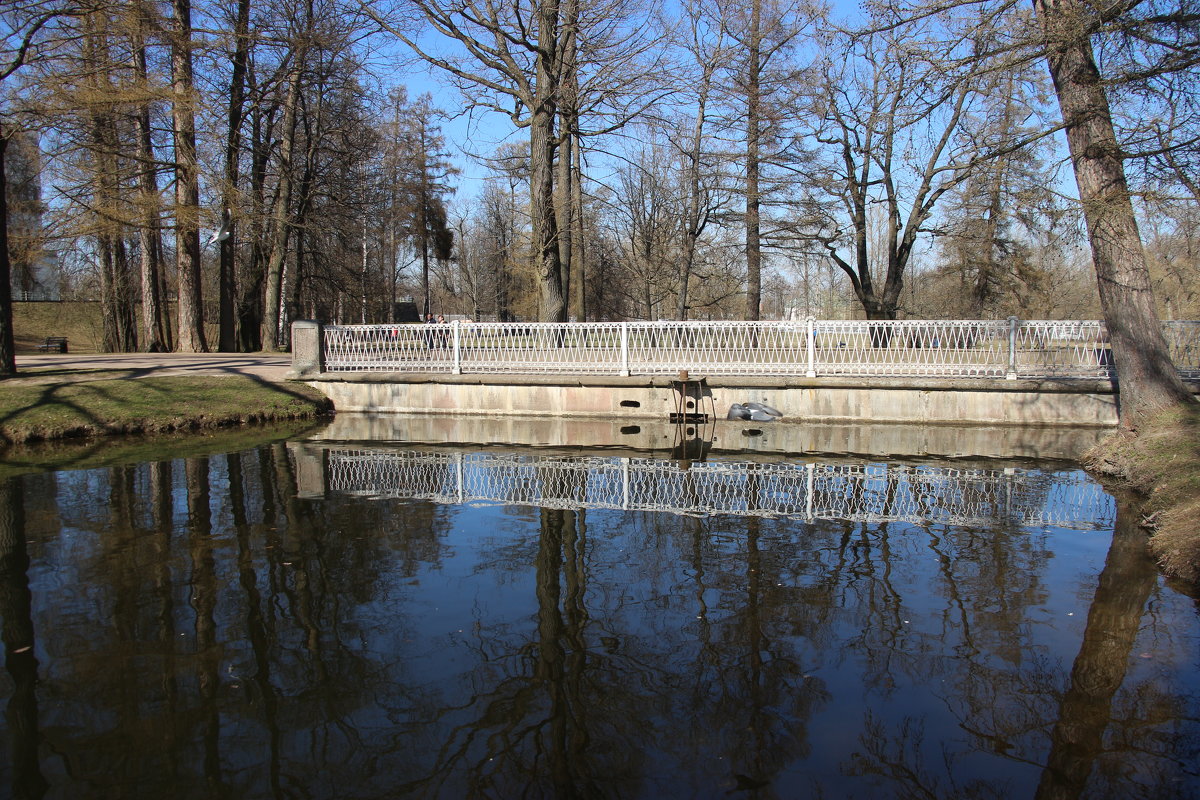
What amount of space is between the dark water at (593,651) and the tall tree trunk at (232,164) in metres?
12.7

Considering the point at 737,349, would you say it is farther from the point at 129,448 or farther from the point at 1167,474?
the point at 129,448

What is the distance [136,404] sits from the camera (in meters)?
13.6

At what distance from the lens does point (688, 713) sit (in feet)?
11.9

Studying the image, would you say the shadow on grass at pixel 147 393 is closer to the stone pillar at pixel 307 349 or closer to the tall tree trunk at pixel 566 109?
the stone pillar at pixel 307 349

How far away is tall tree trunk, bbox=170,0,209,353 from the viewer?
17578 mm

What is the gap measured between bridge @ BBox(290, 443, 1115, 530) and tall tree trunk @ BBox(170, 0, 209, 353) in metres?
10.8

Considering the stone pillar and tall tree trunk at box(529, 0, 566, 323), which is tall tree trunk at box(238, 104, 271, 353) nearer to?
the stone pillar

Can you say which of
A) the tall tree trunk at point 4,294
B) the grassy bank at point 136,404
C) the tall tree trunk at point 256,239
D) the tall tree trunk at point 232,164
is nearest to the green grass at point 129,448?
the grassy bank at point 136,404

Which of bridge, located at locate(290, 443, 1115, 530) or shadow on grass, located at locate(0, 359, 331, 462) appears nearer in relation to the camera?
bridge, located at locate(290, 443, 1115, 530)

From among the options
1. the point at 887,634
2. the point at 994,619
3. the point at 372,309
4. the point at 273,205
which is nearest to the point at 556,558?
the point at 887,634

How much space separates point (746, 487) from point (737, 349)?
6.40 meters

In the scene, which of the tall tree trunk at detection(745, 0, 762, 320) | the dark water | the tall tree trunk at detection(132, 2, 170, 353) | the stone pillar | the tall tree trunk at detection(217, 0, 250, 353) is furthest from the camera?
the tall tree trunk at detection(745, 0, 762, 320)

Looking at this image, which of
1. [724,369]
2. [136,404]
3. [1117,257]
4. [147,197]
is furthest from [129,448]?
[1117,257]

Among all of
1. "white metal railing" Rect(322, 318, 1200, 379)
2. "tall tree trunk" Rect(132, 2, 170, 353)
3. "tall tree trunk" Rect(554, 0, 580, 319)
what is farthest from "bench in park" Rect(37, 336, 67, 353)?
"tall tree trunk" Rect(554, 0, 580, 319)
